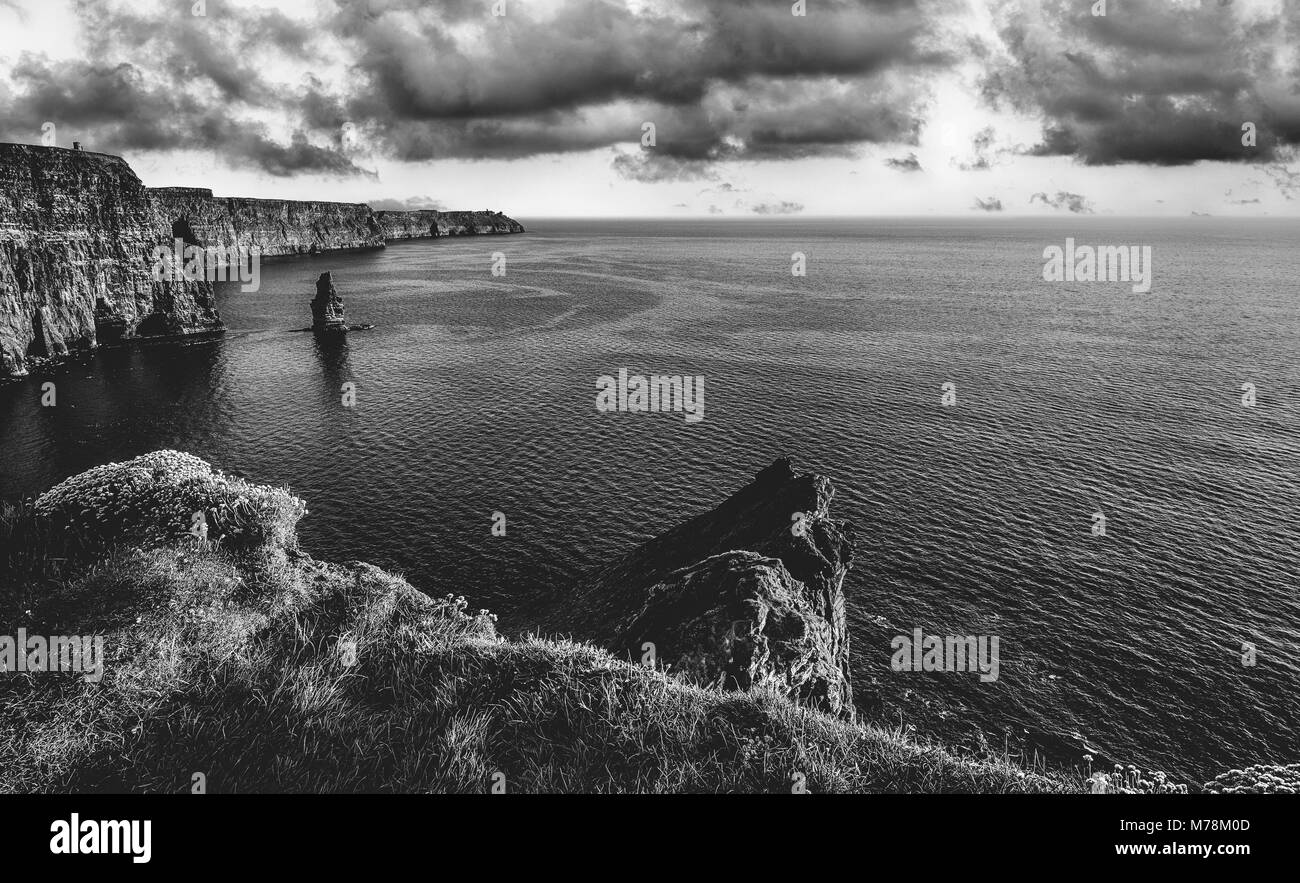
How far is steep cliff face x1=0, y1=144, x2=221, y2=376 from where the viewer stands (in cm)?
9025

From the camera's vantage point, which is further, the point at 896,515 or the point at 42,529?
the point at 896,515

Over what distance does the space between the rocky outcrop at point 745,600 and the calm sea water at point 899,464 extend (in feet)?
21.1

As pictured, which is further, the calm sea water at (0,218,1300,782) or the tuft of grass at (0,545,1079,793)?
the calm sea water at (0,218,1300,782)

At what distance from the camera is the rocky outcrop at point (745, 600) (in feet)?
90.5

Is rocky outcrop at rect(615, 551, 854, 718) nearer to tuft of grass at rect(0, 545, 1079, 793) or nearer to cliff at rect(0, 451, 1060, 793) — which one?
cliff at rect(0, 451, 1060, 793)

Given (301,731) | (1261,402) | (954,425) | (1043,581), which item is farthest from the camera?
(1261,402)

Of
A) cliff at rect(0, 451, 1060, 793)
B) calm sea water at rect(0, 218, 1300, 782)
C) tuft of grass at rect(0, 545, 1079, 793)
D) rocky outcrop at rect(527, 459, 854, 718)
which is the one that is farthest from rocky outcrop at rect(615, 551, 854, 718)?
calm sea water at rect(0, 218, 1300, 782)

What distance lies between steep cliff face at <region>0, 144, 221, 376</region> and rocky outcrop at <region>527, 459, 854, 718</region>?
93.7m

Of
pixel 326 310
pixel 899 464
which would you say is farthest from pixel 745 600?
pixel 326 310

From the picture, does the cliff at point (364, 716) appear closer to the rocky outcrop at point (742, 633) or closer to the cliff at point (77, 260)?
the rocky outcrop at point (742, 633)

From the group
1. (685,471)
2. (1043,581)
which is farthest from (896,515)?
(685,471)
